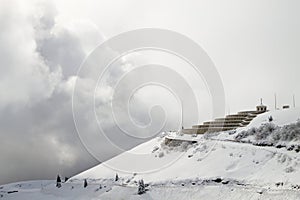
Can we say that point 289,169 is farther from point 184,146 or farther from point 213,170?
point 184,146

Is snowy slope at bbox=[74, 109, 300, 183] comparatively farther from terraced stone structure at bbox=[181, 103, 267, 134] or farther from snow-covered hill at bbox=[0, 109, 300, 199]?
terraced stone structure at bbox=[181, 103, 267, 134]

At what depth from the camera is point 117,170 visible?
191ft

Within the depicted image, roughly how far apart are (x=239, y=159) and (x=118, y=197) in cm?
1456

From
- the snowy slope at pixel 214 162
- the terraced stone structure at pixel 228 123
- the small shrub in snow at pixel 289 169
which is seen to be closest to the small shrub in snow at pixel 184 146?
the snowy slope at pixel 214 162

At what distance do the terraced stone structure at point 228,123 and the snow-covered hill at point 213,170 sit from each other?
15.1ft

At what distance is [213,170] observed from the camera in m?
40.3

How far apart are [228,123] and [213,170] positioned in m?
22.7

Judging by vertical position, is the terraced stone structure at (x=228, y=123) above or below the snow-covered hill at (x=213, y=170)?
above

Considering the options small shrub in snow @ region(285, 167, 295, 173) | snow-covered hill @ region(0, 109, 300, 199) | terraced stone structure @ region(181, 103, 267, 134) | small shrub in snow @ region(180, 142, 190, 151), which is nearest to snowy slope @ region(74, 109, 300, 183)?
snow-covered hill @ region(0, 109, 300, 199)

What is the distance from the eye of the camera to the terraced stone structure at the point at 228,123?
197ft

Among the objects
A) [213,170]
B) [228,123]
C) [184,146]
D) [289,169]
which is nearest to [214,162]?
[213,170]

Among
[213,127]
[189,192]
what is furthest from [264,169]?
[213,127]

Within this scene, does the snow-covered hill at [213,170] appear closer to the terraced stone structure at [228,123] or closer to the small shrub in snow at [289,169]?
the small shrub in snow at [289,169]

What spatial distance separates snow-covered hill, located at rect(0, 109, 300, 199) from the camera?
33656mm
